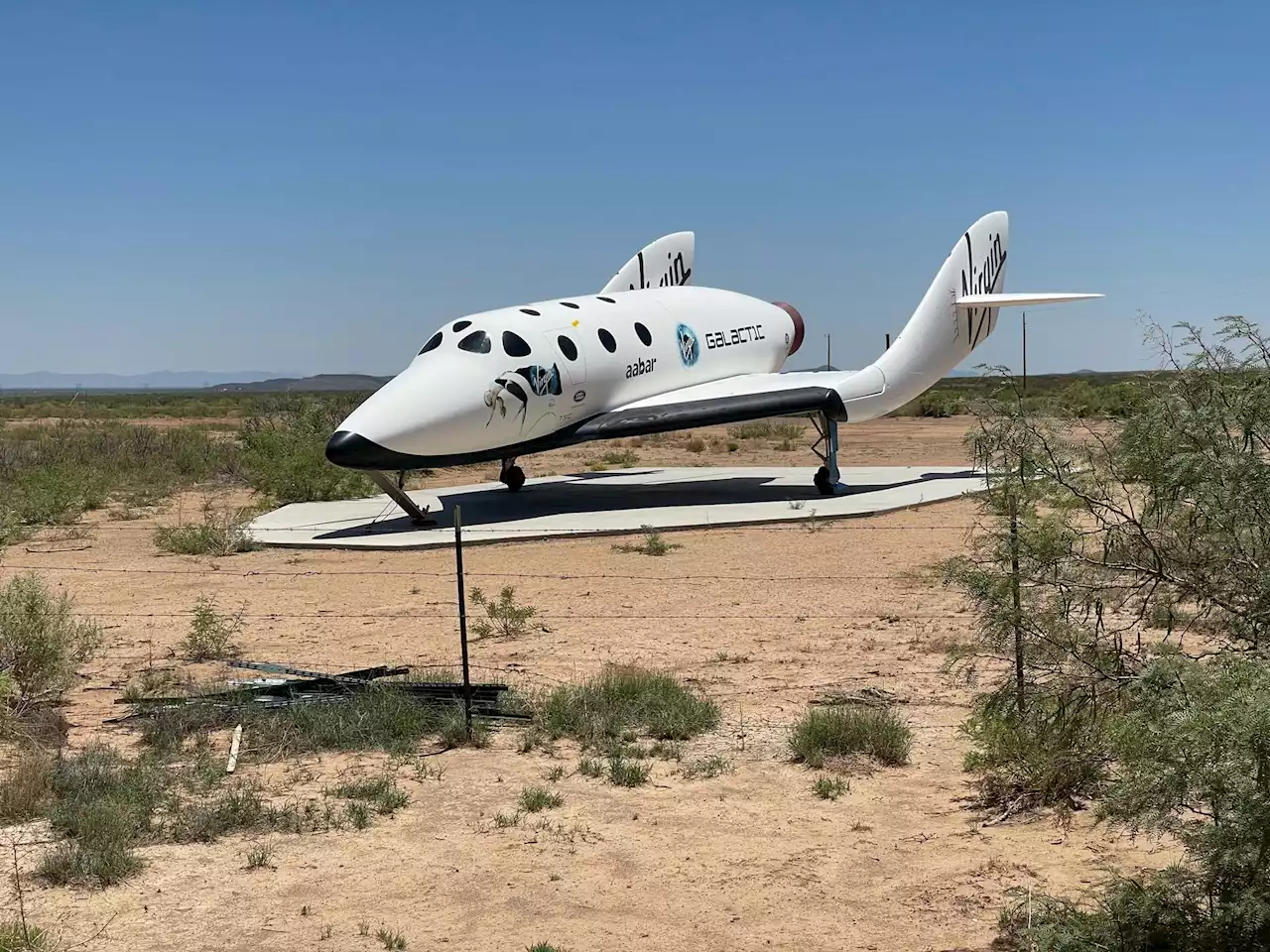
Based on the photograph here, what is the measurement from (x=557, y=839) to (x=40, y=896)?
246 cm

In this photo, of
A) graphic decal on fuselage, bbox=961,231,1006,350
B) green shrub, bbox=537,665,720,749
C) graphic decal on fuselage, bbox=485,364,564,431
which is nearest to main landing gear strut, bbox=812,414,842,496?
graphic decal on fuselage, bbox=961,231,1006,350

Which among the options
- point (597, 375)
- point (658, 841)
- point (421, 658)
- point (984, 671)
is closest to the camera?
point (658, 841)

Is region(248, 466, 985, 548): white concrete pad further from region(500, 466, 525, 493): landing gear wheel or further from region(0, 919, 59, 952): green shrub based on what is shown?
region(0, 919, 59, 952): green shrub

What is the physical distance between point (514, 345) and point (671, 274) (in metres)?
8.00

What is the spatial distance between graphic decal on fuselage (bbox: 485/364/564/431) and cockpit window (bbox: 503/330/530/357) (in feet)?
0.77

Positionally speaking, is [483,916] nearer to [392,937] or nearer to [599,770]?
[392,937]

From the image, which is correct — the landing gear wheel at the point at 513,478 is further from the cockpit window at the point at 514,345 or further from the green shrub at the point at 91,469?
the green shrub at the point at 91,469

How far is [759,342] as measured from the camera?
2431cm

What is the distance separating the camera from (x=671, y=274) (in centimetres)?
2583

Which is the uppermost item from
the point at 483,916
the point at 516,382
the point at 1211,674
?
the point at 516,382

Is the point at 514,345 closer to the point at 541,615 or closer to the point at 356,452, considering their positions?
the point at 356,452

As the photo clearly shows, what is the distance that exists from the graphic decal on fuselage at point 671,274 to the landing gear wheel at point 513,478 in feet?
15.2

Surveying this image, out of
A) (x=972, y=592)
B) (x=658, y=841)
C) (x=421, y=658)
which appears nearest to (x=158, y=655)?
(x=421, y=658)

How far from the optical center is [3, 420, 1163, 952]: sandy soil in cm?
562
